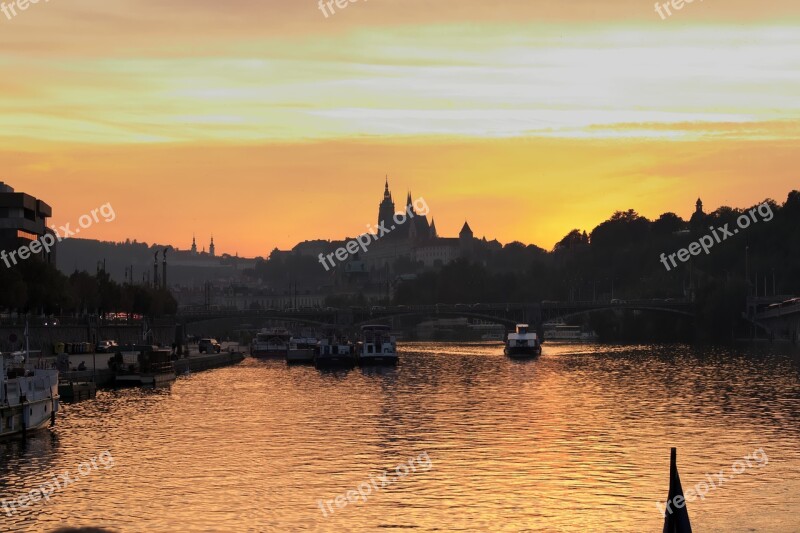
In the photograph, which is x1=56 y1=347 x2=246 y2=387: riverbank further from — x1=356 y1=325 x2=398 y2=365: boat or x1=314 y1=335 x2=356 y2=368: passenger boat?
x1=356 y1=325 x2=398 y2=365: boat

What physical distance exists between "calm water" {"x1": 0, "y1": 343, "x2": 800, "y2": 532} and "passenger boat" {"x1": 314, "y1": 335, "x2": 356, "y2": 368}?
32342 millimetres

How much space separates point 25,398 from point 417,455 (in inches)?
917

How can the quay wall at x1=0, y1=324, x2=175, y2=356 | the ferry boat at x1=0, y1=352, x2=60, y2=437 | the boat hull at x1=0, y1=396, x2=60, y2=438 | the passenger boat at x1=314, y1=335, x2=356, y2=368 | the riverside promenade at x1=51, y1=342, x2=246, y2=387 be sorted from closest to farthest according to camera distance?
the boat hull at x1=0, y1=396, x2=60, y2=438 < the ferry boat at x1=0, y1=352, x2=60, y2=437 < the riverside promenade at x1=51, y1=342, x2=246, y2=387 < the quay wall at x1=0, y1=324, x2=175, y2=356 < the passenger boat at x1=314, y1=335, x2=356, y2=368

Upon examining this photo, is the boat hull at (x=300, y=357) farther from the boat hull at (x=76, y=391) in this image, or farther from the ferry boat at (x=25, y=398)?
the ferry boat at (x=25, y=398)

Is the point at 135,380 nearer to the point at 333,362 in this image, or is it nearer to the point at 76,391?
the point at 76,391

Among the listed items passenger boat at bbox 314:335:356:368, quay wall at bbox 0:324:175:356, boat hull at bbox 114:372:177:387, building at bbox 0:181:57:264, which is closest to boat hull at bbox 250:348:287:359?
quay wall at bbox 0:324:175:356

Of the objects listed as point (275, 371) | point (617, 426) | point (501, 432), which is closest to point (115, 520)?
point (501, 432)

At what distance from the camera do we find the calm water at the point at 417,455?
1946 inches

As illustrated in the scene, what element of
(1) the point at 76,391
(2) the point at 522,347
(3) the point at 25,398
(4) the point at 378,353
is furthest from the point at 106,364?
(2) the point at 522,347

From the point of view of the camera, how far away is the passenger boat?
147 meters

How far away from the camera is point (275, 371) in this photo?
143250mm

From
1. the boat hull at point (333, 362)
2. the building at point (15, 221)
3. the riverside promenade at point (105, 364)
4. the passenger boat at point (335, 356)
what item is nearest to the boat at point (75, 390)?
Answer: the riverside promenade at point (105, 364)

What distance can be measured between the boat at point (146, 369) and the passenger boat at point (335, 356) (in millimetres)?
28844

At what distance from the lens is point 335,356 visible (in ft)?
485
